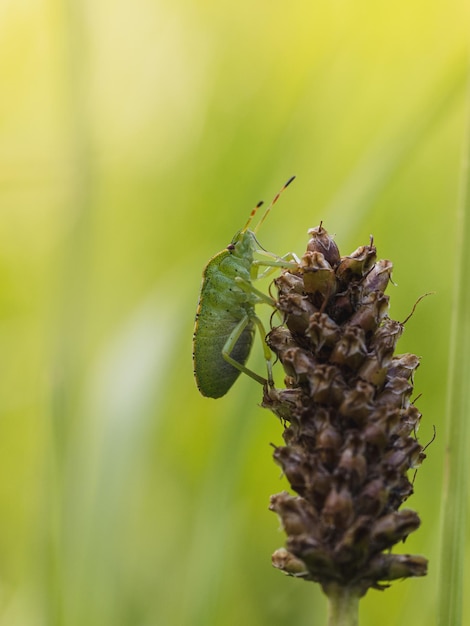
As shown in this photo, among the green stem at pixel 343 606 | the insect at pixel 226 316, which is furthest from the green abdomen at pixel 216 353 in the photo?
the green stem at pixel 343 606

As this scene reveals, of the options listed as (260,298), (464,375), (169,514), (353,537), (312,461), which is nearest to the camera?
(353,537)

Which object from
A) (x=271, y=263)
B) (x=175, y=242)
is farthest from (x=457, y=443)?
(x=175, y=242)

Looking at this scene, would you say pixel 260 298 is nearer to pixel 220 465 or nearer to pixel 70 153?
pixel 220 465

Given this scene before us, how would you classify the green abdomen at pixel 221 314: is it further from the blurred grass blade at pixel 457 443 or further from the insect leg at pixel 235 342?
the blurred grass blade at pixel 457 443

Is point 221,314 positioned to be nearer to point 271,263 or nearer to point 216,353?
point 216,353

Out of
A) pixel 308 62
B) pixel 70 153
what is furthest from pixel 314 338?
pixel 308 62

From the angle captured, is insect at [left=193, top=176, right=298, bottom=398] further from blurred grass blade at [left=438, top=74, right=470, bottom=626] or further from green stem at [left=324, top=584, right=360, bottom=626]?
green stem at [left=324, top=584, right=360, bottom=626]
